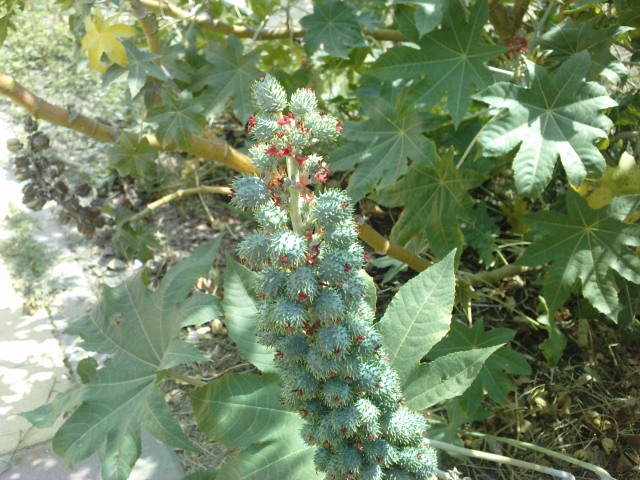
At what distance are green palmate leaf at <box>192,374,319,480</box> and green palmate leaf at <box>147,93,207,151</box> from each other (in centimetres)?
95

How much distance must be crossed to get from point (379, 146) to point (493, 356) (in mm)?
799

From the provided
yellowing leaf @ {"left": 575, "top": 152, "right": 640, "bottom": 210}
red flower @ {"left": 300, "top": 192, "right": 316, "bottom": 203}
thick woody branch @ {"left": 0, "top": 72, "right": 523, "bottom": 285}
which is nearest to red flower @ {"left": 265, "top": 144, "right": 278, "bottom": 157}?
red flower @ {"left": 300, "top": 192, "right": 316, "bottom": 203}

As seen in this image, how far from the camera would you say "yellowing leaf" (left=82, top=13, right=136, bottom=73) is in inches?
100.0

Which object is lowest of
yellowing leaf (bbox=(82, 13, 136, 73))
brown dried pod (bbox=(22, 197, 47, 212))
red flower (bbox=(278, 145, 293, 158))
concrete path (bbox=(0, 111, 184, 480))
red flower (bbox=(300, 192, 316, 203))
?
concrete path (bbox=(0, 111, 184, 480))

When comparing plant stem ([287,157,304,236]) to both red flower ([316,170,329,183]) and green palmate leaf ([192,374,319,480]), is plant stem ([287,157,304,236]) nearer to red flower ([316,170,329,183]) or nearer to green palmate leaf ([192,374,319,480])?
red flower ([316,170,329,183])

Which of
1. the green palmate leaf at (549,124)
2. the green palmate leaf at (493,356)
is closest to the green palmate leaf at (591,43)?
the green palmate leaf at (549,124)

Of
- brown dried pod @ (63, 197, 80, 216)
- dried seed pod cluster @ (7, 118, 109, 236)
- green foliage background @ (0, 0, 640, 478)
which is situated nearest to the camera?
green foliage background @ (0, 0, 640, 478)

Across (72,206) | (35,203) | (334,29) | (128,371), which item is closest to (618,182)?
(334,29)

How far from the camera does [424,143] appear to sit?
247cm

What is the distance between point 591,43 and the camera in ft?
7.67

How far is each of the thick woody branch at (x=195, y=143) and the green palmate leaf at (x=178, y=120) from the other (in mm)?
37

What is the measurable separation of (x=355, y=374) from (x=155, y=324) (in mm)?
968

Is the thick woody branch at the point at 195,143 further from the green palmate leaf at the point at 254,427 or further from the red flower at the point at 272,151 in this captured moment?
the red flower at the point at 272,151

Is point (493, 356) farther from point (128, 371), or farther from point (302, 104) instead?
point (302, 104)
